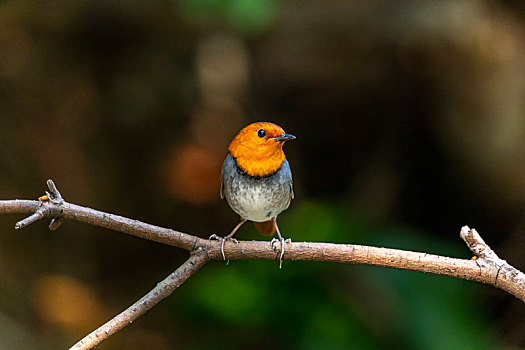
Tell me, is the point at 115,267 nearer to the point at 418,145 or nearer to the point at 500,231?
the point at 418,145

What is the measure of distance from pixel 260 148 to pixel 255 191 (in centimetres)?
21

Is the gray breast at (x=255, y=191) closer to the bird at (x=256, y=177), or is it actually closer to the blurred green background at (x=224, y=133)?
the bird at (x=256, y=177)

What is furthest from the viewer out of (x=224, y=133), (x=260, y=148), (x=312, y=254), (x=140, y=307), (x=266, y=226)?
(x=224, y=133)

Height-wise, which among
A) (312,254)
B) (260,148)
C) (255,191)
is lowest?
(312,254)

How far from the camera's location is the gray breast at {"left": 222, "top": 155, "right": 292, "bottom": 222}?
264 cm

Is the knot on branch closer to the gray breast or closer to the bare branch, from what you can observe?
the bare branch

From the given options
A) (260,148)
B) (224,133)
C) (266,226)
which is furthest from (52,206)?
(224,133)

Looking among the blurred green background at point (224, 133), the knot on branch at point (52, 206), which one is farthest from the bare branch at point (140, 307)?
the blurred green background at point (224, 133)

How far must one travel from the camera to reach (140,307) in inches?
78.8

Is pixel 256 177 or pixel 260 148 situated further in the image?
pixel 256 177

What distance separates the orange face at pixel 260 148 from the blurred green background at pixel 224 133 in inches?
57.8

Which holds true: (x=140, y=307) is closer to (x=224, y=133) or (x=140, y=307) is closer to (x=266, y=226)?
(x=266, y=226)

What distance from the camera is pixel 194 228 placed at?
16.0 feet

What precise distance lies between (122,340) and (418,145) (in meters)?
2.85
